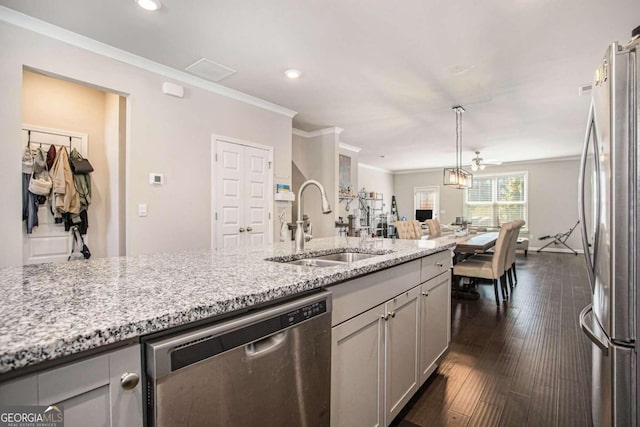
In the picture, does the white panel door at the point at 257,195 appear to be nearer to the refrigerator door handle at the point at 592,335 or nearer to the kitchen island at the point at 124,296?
the kitchen island at the point at 124,296

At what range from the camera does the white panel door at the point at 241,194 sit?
12.8 feet

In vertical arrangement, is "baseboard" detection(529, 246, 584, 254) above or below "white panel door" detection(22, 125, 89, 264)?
below

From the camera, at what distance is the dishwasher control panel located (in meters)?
0.99

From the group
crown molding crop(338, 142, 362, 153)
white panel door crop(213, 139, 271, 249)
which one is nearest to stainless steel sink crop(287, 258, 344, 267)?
white panel door crop(213, 139, 271, 249)

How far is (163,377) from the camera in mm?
697

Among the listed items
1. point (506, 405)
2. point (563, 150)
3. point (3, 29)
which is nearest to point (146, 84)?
point (3, 29)

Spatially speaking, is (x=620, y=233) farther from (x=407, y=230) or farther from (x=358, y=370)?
(x=407, y=230)

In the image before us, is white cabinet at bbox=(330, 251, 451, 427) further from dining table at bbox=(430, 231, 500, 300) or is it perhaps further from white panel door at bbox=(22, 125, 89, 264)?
white panel door at bbox=(22, 125, 89, 264)

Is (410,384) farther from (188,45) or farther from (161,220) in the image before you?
(188,45)

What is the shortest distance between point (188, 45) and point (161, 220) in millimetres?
1777

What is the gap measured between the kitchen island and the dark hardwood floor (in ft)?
3.44

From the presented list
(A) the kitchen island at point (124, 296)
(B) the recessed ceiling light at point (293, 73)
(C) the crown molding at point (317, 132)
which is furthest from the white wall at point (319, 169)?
(A) the kitchen island at point (124, 296)

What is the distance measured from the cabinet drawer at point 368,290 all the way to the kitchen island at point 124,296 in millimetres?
18

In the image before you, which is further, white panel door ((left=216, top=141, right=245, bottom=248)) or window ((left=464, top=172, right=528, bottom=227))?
window ((left=464, top=172, right=528, bottom=227))
